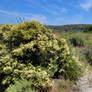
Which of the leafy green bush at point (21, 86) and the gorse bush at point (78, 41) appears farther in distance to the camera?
the gorse bush at point (78, 41)

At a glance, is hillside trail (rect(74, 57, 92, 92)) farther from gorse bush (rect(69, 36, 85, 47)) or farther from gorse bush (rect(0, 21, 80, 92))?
gorse bush (rect(69, 36, 85, 47))

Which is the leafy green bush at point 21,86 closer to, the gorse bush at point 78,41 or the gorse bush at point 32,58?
the gorse bush at point 32,58

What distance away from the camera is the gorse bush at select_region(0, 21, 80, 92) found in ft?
9.27

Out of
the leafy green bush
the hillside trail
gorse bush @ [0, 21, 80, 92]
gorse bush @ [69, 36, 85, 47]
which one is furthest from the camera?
gorse bush @ [69, 36, 85, 47]

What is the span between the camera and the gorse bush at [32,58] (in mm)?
2826

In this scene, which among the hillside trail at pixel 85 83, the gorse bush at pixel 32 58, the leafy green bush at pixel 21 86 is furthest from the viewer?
the hillside trail at pixel 85 83

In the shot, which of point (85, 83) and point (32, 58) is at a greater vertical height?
point (32, 58)

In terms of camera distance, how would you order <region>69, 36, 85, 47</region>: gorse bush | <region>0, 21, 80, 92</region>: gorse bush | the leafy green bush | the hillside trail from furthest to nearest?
<region>69, 36, 85, 47</region>: gorse bush
the hillside trail
<region>0, 21, 80, 92</region>: gorse bush
the leafy green bush

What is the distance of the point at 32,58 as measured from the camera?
344 centimetres

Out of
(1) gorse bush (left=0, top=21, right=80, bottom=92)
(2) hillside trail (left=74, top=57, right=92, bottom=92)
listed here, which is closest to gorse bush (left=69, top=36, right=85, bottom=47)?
(2) hillside trail (left=74, top=57, right=92, bottom=92)

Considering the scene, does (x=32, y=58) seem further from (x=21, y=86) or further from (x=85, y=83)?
(x=85, y=83)

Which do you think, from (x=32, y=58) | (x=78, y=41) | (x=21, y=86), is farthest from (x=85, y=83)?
(x=78, y=41)

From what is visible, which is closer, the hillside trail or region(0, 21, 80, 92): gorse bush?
region(0, 21, 80, 92): gorse bush

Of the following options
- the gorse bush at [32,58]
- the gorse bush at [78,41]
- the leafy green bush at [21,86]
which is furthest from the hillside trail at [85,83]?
the gorse bush at [78,41]
